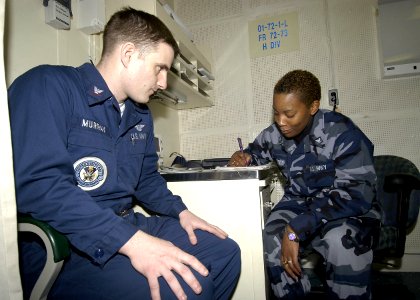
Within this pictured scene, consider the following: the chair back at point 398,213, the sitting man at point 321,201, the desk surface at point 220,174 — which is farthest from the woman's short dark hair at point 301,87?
the chair back at point 398,213

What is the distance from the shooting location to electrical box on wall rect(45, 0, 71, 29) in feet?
4.12

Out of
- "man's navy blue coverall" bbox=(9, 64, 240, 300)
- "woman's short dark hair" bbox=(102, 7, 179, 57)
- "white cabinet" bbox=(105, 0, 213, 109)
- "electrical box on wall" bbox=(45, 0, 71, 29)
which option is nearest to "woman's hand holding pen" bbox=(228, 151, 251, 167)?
"white cabinet" bbox=(105, 0, 213, 109)

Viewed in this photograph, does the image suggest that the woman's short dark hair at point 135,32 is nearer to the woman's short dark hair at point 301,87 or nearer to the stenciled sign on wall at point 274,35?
the woman's short dark hair at point 301,87

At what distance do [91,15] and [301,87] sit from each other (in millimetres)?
1203

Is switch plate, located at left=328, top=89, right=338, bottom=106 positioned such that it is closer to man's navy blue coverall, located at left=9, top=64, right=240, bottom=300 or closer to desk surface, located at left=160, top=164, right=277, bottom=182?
desk surface, located at left=160, top=164, right=277, bottom=182

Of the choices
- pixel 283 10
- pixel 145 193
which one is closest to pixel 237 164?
pixel 145 193

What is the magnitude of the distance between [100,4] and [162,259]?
1399mm

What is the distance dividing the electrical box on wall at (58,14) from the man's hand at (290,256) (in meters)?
1.49

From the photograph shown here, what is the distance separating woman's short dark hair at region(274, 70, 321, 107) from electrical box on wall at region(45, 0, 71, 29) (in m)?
1.16

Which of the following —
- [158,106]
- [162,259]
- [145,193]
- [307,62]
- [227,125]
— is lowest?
[162,259]

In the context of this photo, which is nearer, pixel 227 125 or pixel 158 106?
pixel 158 106

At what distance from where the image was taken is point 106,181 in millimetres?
848

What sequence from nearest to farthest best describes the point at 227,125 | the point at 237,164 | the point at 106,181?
1. the point at 106,181
2. the point at 237,164
3. the point at 227,125

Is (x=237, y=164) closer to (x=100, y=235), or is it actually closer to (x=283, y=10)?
(x=100, y=235)
